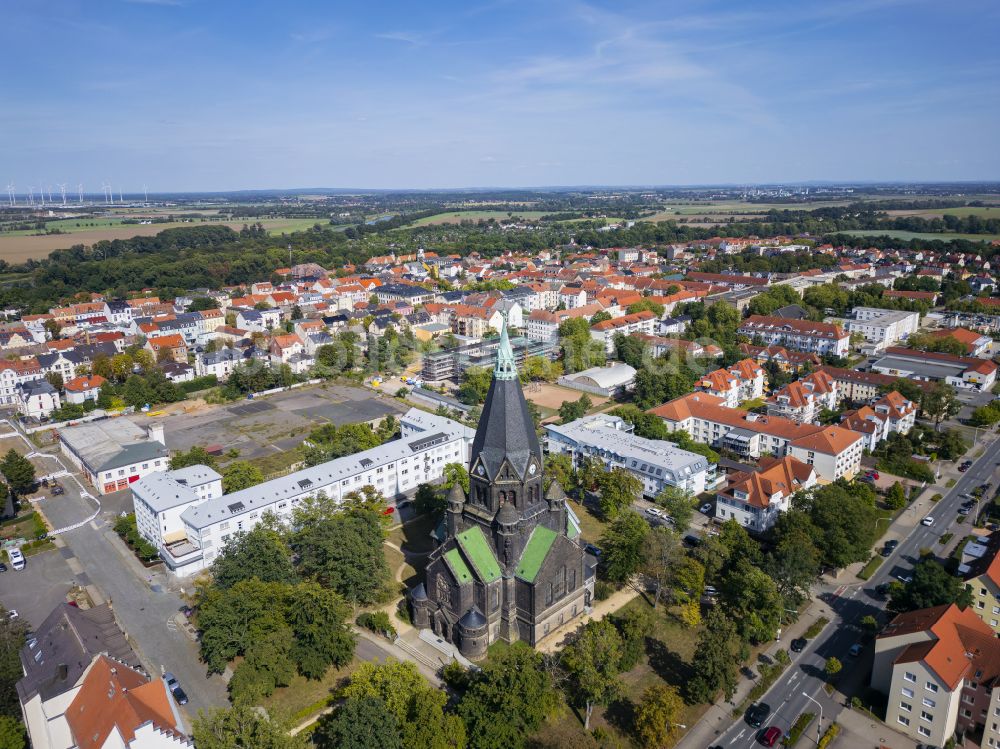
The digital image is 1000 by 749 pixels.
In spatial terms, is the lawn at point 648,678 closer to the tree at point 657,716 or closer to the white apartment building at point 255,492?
the tree at point 657,716

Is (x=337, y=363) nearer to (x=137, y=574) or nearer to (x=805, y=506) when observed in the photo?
(x=137, y=574)

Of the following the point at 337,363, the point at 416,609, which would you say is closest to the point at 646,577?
the point at 416,609

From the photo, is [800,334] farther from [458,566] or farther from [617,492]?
[458,566]

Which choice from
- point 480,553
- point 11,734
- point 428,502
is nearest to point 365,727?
point 480,553

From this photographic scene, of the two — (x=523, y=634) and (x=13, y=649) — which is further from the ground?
(x=13, y=649)

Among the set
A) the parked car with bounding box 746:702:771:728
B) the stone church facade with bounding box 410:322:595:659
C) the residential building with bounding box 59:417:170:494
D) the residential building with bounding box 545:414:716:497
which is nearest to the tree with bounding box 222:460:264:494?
the residential building with bounding box 59:417:170:494
